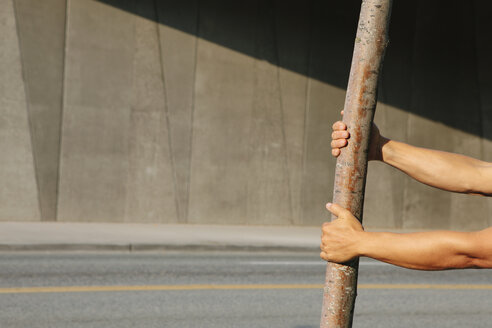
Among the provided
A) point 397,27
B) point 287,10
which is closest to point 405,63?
point 397,27

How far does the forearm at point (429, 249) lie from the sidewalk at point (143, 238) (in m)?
9.72

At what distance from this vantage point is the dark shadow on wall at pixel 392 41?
18328mm

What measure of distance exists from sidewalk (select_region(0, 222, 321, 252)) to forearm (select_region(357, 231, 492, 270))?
9.72m

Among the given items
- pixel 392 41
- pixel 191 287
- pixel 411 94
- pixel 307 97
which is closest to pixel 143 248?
pixel 191 287

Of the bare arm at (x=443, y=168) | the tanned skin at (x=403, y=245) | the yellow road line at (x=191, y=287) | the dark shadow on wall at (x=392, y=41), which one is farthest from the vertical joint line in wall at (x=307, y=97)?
the tanned skin at (x=403, y=245)

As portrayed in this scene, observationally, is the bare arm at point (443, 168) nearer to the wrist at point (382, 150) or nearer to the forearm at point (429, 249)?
the wrist at point (382, 150)

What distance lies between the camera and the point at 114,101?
1711 cm

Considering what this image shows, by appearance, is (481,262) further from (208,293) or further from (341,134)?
(208,293)

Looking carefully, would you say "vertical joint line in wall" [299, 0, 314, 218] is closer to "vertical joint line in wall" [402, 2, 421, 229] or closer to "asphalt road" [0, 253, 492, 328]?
"vertical joint line in wall" [402, 2, 421, 229]

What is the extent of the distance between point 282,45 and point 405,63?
160 inches

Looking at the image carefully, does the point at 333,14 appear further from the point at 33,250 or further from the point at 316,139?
the point at 33,250

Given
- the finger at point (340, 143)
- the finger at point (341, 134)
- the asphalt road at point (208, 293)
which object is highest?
Result: the finger at point (341, 134)

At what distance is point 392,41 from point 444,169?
17865 millimetres

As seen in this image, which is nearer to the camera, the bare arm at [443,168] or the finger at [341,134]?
the finger at [341,134]
